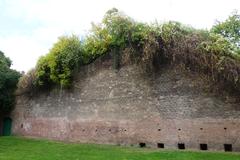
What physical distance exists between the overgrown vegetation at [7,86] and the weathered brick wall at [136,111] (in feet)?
8.23

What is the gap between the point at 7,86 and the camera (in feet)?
68.1

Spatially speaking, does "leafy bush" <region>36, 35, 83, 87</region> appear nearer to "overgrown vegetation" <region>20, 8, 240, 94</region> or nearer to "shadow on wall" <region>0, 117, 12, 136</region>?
"overgrown vegetation" <region>20, 8, 240, 94</region>

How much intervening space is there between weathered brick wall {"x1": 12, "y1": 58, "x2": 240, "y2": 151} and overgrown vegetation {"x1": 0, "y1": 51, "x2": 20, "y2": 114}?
2510mm

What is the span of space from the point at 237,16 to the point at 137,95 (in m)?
5.27

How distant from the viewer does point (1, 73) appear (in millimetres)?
20297

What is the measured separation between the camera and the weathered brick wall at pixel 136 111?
12562 mm

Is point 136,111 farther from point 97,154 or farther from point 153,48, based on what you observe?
point 97,154

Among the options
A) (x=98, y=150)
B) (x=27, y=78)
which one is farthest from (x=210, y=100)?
(x=27, y=78)

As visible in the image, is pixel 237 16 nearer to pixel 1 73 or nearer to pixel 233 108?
pixel 233 108

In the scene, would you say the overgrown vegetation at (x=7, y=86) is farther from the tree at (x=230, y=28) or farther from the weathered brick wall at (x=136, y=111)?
the tree at (x=230, y=28)

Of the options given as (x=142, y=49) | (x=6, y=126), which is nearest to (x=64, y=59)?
(x=142, y=49)

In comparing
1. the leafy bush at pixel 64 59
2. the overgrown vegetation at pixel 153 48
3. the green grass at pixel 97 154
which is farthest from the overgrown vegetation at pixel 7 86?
the green grass at pixel 97 154

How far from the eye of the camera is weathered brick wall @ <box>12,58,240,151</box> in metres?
12.6

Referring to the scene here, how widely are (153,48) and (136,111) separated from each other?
2804 mm
